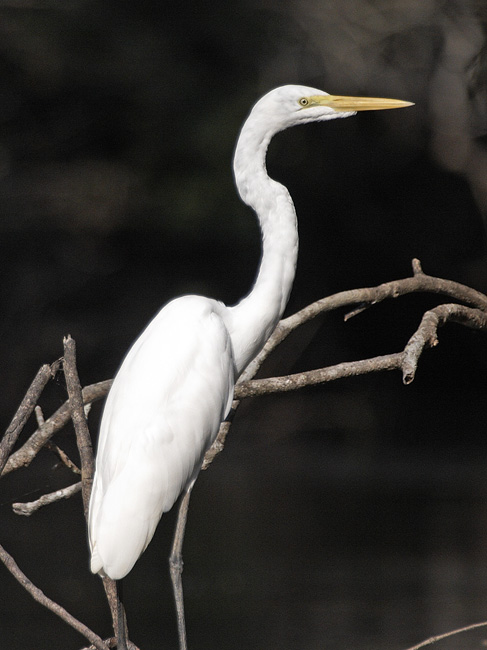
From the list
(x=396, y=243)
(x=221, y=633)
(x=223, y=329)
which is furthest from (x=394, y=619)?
(x=396, y=243)

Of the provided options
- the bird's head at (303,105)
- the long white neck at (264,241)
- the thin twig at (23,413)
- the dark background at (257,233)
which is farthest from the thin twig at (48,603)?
the dark background at (257,233)

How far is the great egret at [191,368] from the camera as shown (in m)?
1.85

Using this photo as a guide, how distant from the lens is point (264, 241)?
2.00 meters

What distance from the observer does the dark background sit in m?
5.32

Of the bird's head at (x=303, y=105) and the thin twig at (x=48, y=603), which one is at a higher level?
the bird's head at (x=303, y=105)

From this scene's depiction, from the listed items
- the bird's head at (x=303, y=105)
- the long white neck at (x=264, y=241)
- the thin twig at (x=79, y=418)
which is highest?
the bird's head at (x=303, y=105)

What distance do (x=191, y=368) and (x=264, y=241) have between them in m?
0.32

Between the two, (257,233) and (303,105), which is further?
(257,233)

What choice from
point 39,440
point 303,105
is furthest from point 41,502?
point 303,105

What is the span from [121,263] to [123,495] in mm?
5310

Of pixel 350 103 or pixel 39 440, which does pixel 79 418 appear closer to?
pixel 39 440

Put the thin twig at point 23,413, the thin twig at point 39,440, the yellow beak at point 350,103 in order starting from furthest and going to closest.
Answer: the yellow beak at point 350,103
the thin twig at point 39,440
the thin twig at point 23,413

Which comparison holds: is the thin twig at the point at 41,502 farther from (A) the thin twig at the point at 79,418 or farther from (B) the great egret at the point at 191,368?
(A) the thin twig at the point at 79,418

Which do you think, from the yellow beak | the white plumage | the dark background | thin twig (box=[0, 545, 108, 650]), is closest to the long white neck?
the white plumage
